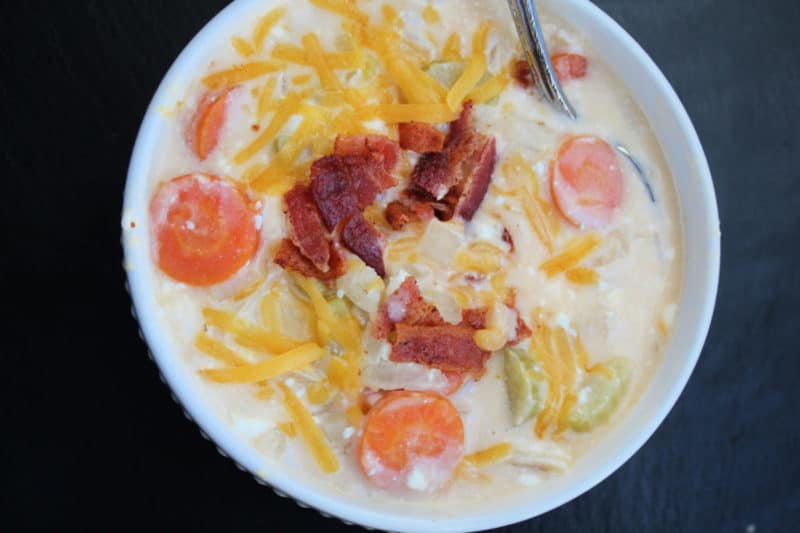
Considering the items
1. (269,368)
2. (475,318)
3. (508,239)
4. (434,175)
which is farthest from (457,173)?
(269,368)

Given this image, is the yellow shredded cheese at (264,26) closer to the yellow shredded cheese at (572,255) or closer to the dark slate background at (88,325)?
the dark slate background at (88,325)

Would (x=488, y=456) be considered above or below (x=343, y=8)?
below

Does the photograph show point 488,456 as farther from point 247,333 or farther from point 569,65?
→ point 569,65

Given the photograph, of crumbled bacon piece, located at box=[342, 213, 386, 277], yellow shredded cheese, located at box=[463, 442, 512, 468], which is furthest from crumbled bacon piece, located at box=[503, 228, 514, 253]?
yellow shredded cheese, located at box=[463, 442, 512, 468]

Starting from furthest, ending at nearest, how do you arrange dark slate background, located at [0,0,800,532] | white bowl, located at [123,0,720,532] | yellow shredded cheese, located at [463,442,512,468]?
dark slate background, located at [0,0,800,532]
yellow shredded cheese, located at [463,442,512,468]
white bowl, located at [123,0,720,532]

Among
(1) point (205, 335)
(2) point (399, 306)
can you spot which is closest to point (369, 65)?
(2) point (399, 306)

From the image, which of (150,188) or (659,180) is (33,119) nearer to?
(150,188)

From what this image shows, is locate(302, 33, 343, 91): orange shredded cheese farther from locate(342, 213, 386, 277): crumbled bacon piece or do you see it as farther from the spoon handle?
the spoon handle
